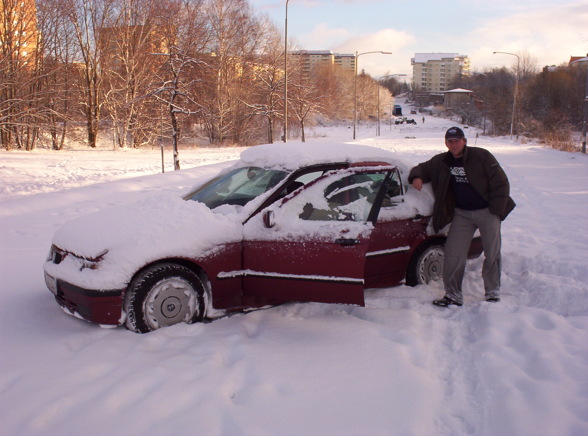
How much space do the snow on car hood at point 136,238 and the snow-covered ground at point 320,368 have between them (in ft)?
1.74

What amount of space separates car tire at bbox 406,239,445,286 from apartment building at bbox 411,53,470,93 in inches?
7690

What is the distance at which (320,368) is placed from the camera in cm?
352

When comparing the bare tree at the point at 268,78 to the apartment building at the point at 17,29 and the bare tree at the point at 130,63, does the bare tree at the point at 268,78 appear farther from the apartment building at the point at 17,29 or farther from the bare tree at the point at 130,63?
the apartment building at the point at 17,29

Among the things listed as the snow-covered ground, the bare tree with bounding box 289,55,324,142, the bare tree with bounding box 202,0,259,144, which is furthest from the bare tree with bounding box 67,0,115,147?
the snow-covered ground

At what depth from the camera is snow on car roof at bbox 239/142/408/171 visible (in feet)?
15.4

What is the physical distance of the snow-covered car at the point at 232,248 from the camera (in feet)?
12.8

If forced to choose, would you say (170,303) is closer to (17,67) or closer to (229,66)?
(17,67)

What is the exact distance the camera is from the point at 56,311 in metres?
4.44

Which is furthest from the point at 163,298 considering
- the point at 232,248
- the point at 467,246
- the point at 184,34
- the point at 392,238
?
the point at 184,34

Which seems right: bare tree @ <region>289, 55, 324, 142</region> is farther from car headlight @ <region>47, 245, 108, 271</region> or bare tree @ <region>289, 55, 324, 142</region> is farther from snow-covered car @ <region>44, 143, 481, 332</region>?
car headlight @ <region>47, 245, 108, 271</region>

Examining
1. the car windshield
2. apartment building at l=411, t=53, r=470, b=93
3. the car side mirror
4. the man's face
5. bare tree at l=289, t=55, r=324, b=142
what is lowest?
the car side mirror

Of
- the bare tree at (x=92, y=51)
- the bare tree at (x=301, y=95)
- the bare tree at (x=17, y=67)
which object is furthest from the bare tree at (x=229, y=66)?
the bare tree at (x=17, y=67)

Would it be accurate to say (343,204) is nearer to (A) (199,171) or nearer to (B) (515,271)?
(B) (515,271)

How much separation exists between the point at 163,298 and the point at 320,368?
146cm
